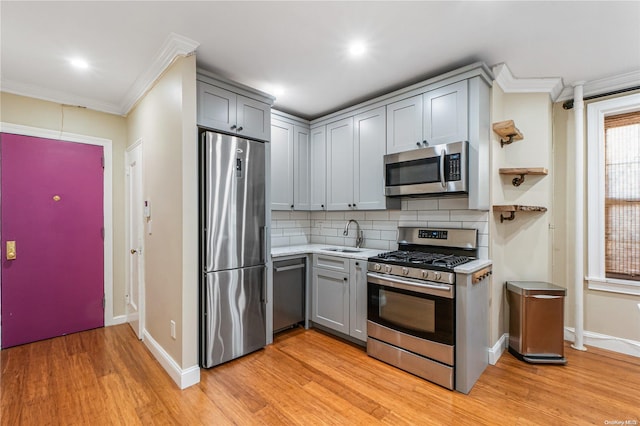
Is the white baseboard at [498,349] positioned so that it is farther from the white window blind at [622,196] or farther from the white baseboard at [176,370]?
the white baseboard at [176,370]

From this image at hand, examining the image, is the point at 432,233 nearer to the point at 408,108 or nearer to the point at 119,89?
the point at 408,108

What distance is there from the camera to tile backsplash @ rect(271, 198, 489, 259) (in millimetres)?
2770

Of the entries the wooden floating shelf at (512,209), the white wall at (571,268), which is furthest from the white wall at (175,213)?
the white wall at (571,268)

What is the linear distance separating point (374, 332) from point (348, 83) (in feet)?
8.05

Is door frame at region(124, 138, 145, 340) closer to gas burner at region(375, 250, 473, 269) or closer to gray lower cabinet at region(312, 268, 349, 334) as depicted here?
gray lower cabinet at region(312, 268, 349, 334)

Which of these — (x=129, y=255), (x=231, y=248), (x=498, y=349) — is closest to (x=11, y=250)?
(x=129, y=255)

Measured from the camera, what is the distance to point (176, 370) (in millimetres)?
2285

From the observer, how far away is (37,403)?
2039 millimetres

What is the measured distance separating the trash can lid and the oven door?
0.98 meters

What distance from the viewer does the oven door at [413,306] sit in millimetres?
2199

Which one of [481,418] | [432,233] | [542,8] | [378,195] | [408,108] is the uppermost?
[542,8]

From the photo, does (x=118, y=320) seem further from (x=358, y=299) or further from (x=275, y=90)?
(x=275, y=90)

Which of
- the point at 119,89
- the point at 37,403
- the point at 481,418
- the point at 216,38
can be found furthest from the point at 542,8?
the point at 37,403

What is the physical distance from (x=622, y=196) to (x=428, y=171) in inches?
78.0
